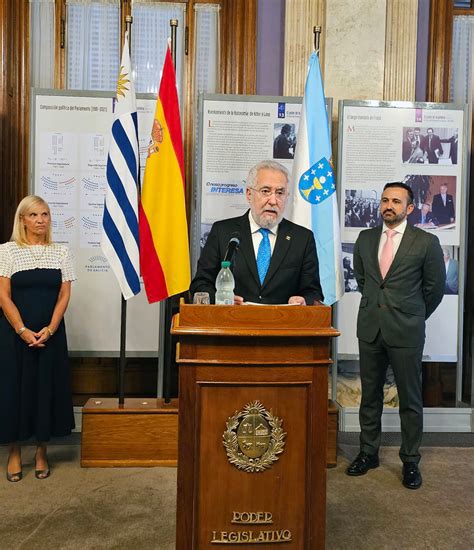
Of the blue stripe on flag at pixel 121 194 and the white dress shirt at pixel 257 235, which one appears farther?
the blue stripe on flag at pixel 121 194

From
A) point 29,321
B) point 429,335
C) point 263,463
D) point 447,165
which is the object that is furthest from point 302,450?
point 447,165

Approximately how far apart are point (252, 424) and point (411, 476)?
2049 millimetres

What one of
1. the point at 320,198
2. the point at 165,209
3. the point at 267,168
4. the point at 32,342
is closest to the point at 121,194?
the point at 165,209

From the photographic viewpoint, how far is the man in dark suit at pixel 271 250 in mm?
2666

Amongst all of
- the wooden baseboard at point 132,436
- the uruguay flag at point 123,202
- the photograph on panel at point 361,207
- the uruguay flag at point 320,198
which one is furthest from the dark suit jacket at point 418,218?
the uruguay flag at point 123,202

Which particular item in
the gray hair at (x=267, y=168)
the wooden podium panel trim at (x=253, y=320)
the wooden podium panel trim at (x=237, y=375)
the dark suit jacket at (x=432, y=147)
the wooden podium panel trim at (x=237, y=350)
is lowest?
the wooden podium panel trim at (x=237, y=375)

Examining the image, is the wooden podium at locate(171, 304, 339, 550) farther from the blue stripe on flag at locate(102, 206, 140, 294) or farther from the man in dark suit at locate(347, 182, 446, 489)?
the blue stripe on flag at locate(102, 206, 140, 294)

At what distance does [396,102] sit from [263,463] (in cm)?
354

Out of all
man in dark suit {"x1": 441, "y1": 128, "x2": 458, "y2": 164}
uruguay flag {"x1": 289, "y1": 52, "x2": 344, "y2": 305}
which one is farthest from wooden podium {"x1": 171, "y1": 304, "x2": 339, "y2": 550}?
man in dark suit {"x1": 441, "y1": 128, "x2": 458, "y2": 164}

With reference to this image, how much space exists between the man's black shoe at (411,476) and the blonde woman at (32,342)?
205 cm

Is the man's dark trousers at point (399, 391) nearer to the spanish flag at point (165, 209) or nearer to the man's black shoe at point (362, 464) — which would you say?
the man's black shoe at point (362, 464)

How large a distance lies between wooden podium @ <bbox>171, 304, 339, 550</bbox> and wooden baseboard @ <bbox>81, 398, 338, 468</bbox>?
1984mm

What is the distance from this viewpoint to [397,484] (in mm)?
Answer: 3695

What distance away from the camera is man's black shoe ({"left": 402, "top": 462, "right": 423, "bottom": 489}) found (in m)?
3.64
